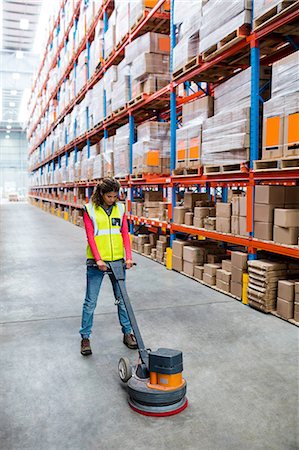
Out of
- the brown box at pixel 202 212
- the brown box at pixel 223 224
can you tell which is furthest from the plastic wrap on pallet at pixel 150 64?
the brown box at pixel 223 224

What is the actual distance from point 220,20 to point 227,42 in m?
0.30

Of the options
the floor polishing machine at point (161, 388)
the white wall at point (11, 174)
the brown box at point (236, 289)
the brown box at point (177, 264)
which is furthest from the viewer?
the white wall at point (11, 174)

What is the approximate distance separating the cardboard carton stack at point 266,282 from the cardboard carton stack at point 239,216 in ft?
1.79

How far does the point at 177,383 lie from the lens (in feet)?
8.55

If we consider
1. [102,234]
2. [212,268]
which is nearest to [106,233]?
[102,234]

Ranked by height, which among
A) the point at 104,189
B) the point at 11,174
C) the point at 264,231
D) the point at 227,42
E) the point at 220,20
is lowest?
the point at 264,231

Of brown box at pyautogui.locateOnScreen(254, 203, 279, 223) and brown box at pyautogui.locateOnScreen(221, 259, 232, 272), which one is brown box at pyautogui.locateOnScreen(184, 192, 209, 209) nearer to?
brown box at pyautogui.locateOnScreen(221, 259, 232, 272)

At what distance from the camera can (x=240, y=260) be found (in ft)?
17.0

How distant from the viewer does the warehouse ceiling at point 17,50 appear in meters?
21.8

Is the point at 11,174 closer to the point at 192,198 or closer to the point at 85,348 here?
the point at 192,198

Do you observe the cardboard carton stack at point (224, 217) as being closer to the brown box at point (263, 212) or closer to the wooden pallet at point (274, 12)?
the brown box at point (263, 212)

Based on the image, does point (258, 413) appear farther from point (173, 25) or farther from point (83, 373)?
point (173, 25)

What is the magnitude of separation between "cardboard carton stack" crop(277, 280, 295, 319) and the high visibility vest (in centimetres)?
201

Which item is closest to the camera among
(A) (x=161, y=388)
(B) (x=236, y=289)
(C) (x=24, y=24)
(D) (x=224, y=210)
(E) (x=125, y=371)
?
(A) (x=161, y=388)
